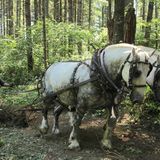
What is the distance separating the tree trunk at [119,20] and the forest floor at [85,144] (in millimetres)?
2639

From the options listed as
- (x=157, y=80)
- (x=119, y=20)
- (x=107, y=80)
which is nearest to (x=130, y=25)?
(x=119, y=20)

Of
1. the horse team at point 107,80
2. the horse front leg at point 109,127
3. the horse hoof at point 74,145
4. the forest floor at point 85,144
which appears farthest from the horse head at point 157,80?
the horse hoof at point 74,145

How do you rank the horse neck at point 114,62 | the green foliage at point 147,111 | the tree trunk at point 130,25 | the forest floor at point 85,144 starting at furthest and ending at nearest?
the tree trunk at point 130,25, the green foliage at point 147,111, the forest floor at point 85,144, the horse neck at point 114,62

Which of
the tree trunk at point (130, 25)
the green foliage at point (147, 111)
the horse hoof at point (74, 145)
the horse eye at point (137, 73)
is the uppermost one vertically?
the tree trunk at point (130, 25)

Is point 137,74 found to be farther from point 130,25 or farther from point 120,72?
point 130,25

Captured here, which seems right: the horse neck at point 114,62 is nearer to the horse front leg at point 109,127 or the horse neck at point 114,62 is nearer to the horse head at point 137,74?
the horse head at point 137,74

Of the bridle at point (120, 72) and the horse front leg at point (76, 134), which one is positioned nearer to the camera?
the bridle at point (120, 72)

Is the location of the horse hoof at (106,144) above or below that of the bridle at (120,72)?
below

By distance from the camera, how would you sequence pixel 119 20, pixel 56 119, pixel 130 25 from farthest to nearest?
1. pixel 130 25
2. pixel 119 20
3. pixel 56 119

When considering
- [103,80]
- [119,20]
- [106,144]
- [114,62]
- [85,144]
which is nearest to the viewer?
[114,62]

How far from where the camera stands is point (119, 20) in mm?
11023

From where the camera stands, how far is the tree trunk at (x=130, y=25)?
38.3 feet

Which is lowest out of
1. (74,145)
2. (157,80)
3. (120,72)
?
(74,145)

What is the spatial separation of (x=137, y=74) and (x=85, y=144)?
232 cm
